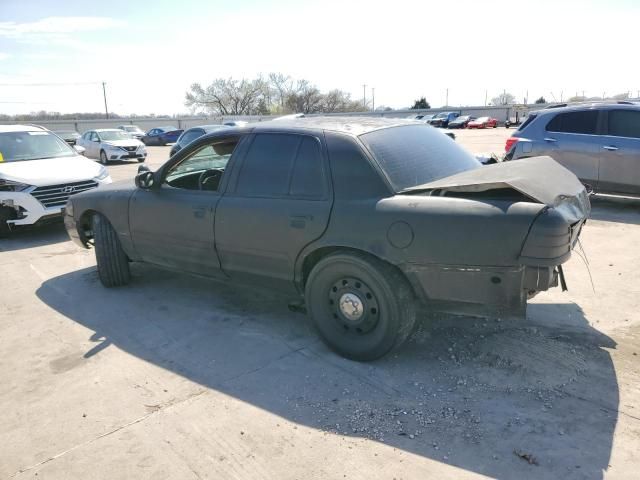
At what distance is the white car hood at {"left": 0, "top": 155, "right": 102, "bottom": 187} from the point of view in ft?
25.3

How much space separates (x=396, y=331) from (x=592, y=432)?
4.08ft

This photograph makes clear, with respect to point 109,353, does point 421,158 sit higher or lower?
higher

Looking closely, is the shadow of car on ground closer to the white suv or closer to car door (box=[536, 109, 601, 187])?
the white suv

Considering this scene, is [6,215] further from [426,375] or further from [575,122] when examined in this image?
[575,122]

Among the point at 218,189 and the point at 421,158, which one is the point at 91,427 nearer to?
the point at 218,189

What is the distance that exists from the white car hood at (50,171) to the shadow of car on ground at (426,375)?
3.54 m

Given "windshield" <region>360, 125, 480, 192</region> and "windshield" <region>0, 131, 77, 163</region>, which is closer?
"windshield" <region>360, 125, 480, 192</region>

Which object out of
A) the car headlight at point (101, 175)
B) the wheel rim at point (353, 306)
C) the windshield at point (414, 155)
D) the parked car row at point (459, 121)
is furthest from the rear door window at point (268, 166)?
the parked car row at point (459, 121)

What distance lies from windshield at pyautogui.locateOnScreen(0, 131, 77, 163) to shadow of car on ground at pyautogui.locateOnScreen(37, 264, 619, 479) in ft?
15.5

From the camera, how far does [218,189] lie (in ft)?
14.3

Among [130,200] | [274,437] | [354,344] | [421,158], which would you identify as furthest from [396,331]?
[130,200]

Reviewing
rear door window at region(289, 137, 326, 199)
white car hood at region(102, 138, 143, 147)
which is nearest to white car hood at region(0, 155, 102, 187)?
rear door window at region(289, 137, 326, 199)

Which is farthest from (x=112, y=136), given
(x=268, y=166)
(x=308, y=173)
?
(x=308, y=173)

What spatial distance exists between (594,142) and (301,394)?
23.7ft
